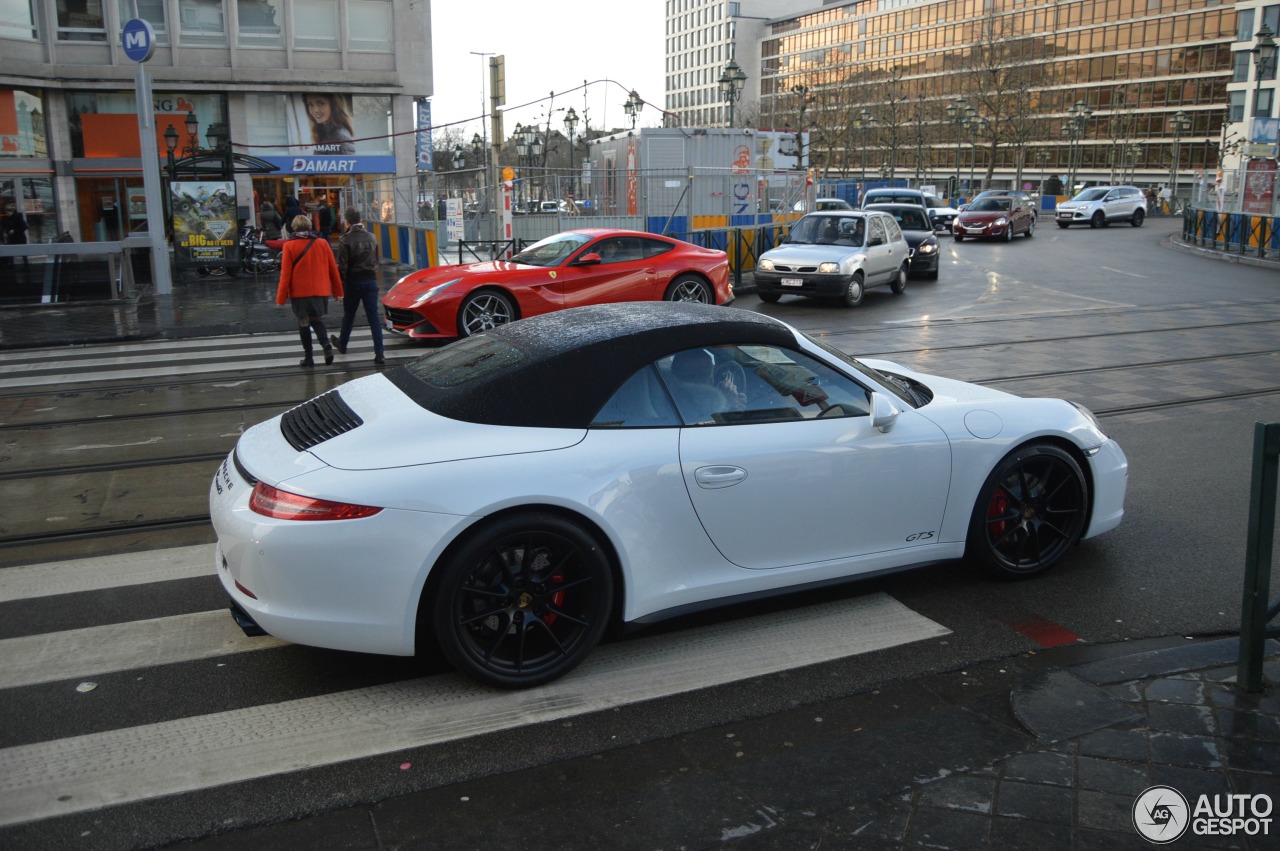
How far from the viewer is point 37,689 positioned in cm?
418

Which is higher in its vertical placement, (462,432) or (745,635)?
(462,432)

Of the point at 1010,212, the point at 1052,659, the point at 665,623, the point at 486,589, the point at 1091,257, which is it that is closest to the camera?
the point at 486,589

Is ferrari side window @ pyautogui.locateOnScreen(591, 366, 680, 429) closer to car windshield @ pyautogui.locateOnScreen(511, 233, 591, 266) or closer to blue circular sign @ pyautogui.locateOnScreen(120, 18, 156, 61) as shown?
car windshield @ pyautogui.locateOnScreen(511, 233, 591, 266)

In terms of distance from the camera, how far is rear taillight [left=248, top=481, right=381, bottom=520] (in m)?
3.88

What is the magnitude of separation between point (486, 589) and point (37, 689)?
6.02 feet

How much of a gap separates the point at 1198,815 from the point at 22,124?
3861 centimetres

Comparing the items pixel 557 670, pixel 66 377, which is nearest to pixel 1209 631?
pixel 557 670

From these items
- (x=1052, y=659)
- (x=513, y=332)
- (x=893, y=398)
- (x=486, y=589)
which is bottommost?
(x=1052, y=659)

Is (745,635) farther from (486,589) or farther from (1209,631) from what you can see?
(1209,631)

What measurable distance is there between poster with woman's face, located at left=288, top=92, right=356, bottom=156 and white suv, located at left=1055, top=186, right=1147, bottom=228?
96.8 ft

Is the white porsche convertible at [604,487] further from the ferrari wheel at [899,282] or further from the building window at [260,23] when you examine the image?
the building window at [260,23]

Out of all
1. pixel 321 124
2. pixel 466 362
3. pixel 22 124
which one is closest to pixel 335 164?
pixel 321 124

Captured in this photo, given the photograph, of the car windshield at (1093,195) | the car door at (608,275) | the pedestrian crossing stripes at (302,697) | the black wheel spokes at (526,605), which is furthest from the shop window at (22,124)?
the car windshield at (1093,195)

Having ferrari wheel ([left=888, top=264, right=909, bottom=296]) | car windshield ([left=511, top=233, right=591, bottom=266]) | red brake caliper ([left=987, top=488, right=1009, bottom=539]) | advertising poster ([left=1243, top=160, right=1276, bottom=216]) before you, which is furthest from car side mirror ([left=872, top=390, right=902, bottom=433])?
advertising poster ([left=1243, top=160, right=1276, bottom=216])
